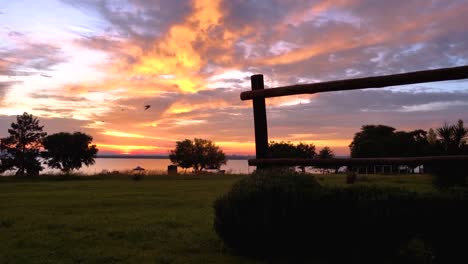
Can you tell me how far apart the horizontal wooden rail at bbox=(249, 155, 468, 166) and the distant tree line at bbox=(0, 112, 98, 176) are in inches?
2953

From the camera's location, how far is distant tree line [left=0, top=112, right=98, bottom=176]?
81.8 meters

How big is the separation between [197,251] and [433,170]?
3.54 m

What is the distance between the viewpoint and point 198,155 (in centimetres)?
11031

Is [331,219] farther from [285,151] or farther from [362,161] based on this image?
[285,151]

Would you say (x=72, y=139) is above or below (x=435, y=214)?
above

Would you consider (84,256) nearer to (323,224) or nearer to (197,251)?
(197,251)

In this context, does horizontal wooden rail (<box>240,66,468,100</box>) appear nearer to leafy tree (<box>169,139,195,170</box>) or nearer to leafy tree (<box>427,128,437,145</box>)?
leafy tree (<box>427,128,437,145</box>)

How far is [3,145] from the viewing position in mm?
81375

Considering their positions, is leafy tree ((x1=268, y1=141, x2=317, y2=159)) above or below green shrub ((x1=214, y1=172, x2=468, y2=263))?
above

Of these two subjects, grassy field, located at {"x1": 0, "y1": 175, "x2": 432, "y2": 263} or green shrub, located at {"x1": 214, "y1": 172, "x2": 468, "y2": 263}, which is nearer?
green shrub, located at {"x1": 214, "y1": 172, "x2": 468, "y2": 263}

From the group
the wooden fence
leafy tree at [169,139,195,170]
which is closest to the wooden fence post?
the wooden fence

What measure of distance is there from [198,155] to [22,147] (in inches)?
1622

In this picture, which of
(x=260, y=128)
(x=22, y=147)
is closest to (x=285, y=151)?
(x=260, y=128)

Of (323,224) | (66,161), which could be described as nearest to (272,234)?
(323,224)
